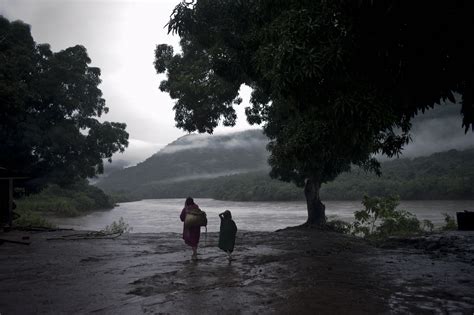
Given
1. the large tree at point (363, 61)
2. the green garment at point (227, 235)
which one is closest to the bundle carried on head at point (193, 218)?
the green garment at point (227, 235)

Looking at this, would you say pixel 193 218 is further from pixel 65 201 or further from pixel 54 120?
pixel 65 201

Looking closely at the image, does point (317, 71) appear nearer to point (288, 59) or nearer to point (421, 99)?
point (288, 59)

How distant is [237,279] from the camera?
7934 millimetres

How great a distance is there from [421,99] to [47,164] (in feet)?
95.0

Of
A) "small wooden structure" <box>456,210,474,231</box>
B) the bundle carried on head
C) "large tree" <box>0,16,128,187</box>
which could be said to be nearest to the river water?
"large tree" <box>0,16,128,187</box>

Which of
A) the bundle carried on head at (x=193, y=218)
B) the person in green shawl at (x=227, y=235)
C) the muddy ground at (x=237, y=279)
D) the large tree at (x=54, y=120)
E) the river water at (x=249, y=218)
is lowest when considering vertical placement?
the river water at (x=249, y=218)

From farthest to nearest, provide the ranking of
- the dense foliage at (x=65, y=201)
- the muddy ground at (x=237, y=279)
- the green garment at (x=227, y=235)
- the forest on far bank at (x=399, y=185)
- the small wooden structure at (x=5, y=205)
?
the forest on far bank at (x=399, y=185), the dense foliage at (x=65, y=201), the small wooden structure at (x=5, y=205), the green garment at (x=227, y=235), the muddy ground at (x=237, y=279)

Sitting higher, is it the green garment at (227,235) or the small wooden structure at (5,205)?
the small wooden structure at (5,205)

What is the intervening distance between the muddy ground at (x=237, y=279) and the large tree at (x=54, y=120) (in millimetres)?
15178

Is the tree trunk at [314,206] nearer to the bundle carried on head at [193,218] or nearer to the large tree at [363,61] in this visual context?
the bundle carried on head at [193,218]

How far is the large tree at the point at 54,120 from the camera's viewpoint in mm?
25719

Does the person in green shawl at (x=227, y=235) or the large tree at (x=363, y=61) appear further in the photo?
the person in green shawl at (x=227, y=235)

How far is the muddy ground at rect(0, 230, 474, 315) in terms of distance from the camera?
608 centimetres

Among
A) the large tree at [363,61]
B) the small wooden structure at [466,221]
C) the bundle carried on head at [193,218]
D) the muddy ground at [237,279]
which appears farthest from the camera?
the small wooden structure at [466,221]
